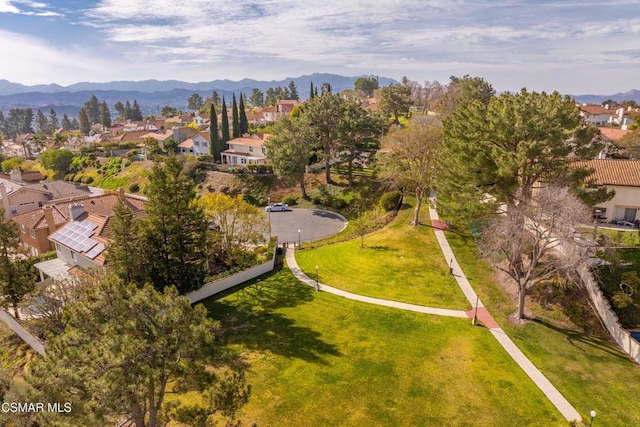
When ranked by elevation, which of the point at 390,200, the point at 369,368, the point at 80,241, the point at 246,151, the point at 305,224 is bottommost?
the point at 369,368

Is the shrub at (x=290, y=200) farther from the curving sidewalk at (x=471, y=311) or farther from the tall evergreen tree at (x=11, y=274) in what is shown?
the tall evergreen tree at (x=11, y=274)

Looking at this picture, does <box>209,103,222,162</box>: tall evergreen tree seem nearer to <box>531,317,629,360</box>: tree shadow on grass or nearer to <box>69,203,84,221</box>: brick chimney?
<box>69,203,84,221</box>: brick chimney

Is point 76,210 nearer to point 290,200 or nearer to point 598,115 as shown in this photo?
point 290,200

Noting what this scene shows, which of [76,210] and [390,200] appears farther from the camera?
[390,200]

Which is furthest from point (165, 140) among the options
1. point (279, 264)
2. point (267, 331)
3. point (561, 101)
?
point (561, 101)

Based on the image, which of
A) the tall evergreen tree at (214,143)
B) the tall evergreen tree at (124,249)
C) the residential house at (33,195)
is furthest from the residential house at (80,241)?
the tall evergreen tree at (214,143)

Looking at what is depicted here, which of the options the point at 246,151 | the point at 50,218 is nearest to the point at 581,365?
the point at 50,218

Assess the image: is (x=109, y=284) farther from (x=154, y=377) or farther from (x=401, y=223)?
(x=401, y=223)
